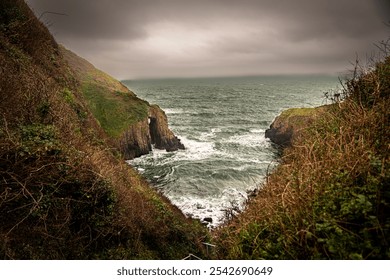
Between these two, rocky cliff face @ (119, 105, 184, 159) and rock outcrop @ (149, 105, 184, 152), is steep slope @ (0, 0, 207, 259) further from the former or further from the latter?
rock outcrop @ (149, 105, 184, 152)

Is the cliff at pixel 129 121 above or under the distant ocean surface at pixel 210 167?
above

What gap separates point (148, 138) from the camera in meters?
38.2

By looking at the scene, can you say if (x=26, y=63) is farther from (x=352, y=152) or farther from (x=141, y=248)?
(x=352, y=152)

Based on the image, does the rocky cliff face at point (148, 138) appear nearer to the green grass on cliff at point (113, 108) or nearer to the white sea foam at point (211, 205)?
the green grass on cliff at point (113, 108)

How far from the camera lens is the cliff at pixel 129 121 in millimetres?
34216

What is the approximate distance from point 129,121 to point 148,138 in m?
4.31

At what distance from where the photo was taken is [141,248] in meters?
8.23

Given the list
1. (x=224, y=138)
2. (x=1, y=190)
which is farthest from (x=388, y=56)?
(x=224, y=138)

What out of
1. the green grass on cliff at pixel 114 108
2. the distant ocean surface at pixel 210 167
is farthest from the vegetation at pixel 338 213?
the green grass on cliff at pixel 114 108

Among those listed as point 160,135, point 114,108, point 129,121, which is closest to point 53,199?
point 129,121

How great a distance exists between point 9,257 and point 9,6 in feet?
42.6

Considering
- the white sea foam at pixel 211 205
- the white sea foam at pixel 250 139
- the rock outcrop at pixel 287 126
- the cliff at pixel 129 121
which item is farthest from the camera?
the white sea foam at pixel 250 139

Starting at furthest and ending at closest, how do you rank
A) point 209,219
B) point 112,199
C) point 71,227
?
point 209,219 → point 112,199 → point 71,227

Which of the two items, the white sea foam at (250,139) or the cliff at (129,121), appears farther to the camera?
the white sea foam at (250,139)
